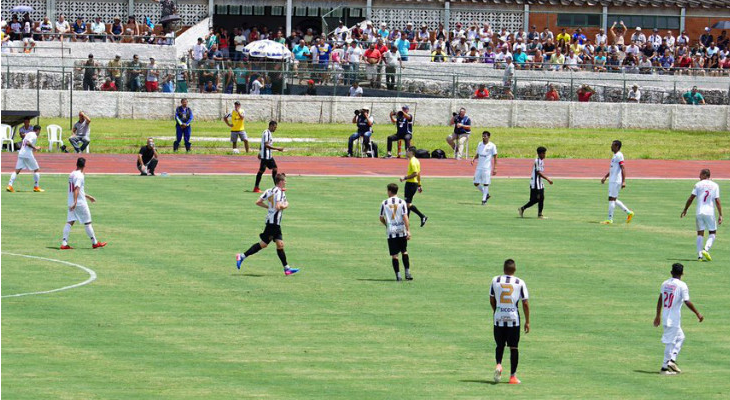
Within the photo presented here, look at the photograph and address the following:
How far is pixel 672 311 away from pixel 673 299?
0.17m

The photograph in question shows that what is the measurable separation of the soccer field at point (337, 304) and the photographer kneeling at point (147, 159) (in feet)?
14.4

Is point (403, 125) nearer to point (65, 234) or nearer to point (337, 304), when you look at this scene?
point (65, 234)

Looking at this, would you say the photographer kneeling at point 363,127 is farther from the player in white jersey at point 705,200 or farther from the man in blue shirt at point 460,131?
the player in white jersey at point 705,200

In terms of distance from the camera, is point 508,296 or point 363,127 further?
point 363,127

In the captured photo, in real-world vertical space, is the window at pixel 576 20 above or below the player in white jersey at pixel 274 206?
above

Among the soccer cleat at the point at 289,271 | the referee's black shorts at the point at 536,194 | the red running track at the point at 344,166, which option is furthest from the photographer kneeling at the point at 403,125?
the soccer cleat at the point at 289,271

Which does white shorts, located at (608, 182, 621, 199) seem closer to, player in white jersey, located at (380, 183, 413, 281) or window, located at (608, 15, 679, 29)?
player in white jersey, located at (380, 183, 413, 281)

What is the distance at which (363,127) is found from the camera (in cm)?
4356

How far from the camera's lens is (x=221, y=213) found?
29453mm

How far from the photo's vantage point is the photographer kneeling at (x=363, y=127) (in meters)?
43.0

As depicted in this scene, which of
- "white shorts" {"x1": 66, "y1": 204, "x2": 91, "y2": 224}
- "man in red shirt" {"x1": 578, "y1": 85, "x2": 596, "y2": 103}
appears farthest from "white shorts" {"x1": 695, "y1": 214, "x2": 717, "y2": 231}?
"man in red shirt" {"x1": 578, "y1": 85, "x2": 596, "y2": 103}

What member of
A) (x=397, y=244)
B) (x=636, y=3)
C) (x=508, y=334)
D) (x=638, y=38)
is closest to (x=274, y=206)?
(x=397, y=244)

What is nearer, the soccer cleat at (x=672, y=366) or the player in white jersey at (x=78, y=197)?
the soccer cleat at (x=672, y=366)

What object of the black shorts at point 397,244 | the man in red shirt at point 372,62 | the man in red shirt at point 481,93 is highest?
the man in red shirt at point 372,62
